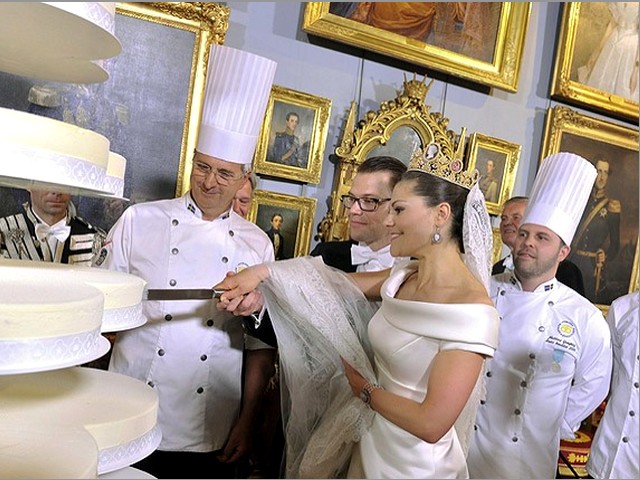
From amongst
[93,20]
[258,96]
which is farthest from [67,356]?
[258,96]

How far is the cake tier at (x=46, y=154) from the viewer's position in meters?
0.81

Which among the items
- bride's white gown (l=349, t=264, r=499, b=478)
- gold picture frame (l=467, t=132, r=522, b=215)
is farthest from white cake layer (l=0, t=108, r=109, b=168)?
gold picture frame (l=467, t=132, r=522, b=215)

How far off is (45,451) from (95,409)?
0.17m

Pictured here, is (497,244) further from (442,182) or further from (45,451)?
(45,451)

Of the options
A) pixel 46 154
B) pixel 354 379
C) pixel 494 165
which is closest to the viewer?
pixel 46 154

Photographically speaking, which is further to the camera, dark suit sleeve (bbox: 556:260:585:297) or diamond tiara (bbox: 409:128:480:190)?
dark suit sleeve (bbox: 556:260:585:297)

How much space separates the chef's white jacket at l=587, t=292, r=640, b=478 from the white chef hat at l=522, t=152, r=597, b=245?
0.40 meters

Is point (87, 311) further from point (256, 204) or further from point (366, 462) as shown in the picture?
point (256, 204)

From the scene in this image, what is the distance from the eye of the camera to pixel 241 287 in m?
1.57

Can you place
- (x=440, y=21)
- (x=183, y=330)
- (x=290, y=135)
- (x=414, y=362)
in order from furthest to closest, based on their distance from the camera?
(x=440, y=21) → (x=290, y=135) → (x=183, y=330) → (x=414, y=362)

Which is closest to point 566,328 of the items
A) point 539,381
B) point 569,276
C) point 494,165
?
point 539,381

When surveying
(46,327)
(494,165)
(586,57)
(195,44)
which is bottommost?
(46,327)

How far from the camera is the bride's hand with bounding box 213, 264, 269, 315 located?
1536 mm

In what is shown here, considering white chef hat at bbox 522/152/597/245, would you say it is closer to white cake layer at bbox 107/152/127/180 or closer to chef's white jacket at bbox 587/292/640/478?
chef's white jacket at bbox 587/292/640/478
